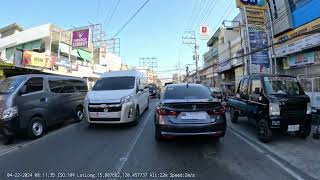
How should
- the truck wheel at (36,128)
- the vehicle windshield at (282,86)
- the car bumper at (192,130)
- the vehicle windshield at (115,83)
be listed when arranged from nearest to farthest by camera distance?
1. the car bumper at (192,130)
2. the vehicle windshield at (282,86)
3. the truck wheel at (36,128)
4. the vehicle windshield at (115,83)

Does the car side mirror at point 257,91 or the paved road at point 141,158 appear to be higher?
the car side mirror at point 257,91

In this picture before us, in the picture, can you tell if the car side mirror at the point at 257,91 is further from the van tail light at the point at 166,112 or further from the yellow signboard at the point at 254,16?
the yellow signboard at the point at 254,16

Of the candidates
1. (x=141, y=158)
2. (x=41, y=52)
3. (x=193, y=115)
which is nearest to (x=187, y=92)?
(x=193, y=115)

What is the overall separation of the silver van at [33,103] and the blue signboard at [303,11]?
1360 centimetres

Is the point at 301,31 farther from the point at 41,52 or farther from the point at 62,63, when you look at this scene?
the point at 41,52

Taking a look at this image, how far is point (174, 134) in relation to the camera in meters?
7.35

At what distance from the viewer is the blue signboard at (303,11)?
16.6 metres

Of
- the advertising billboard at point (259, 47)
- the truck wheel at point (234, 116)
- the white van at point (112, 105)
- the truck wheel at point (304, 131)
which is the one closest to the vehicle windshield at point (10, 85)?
the white van at point (112, 105)

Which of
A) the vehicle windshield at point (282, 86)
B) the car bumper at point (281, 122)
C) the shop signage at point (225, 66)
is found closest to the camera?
the car bumper at point (281, 122)

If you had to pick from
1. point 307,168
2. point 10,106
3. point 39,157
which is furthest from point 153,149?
point 10,106

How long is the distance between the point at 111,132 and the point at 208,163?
463 centimetres

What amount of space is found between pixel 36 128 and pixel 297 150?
766 centimetres

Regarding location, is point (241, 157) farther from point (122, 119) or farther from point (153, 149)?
point (122, 119)

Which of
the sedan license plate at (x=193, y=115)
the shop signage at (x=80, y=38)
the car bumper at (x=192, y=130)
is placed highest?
the shop signage at (x=80, y=38)
